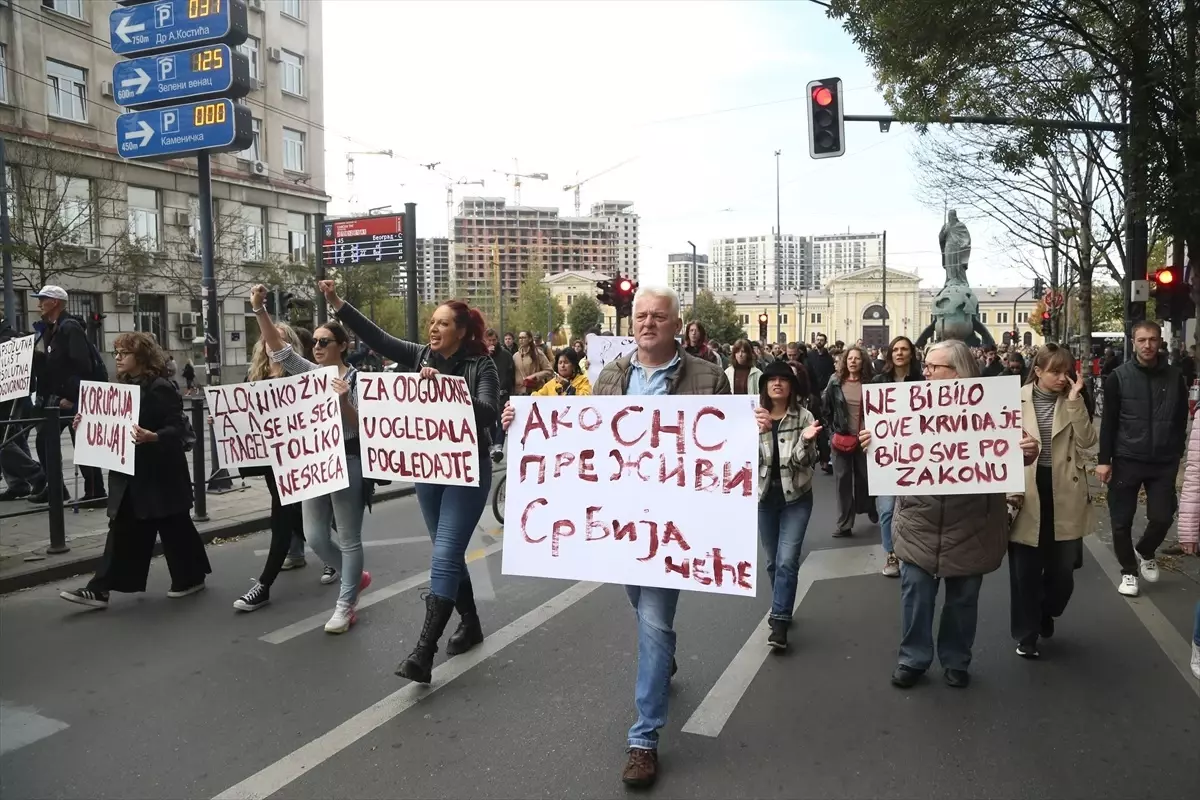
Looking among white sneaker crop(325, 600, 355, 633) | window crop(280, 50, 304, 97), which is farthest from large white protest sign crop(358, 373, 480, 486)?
window crop(280, 50, 304, 97)

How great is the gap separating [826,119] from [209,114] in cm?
779

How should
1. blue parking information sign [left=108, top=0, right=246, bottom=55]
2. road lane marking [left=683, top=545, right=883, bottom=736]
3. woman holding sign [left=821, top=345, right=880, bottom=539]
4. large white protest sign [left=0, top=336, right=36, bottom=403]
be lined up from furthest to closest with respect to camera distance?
blue parking information sign [left=108, top=0, right=246, bottom=55], woman holding sign [left=821, top=345, right=880, bottom=539], large white protest sign [left=0, top=336, right=36, bottom=403], road lane marking [left=683, top=545, right=883, bottom=736]

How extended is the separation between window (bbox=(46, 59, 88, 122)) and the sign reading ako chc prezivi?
35.4ft

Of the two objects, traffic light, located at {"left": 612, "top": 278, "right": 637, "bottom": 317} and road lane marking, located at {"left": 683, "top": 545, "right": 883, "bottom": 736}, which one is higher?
traffic light, located at {"left": 612, "top": 278, "right": 637, "bottom": 317}

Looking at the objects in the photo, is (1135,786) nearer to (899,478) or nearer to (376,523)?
(899,478)

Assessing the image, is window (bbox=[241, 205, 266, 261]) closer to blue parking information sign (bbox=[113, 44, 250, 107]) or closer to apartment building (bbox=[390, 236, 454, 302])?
blue parking information sign (bbox=[113, 44, 250, 107])

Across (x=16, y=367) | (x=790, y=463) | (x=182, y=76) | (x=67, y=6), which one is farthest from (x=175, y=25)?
(x=67, y=6)

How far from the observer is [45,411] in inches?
305

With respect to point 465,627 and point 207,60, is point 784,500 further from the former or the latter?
point 207,60

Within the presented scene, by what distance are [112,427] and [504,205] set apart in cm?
11509

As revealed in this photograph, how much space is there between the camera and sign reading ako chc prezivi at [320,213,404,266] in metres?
23.6

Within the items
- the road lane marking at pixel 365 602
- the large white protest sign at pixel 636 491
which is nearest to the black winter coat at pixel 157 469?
the road lane marking at pixel 365 602

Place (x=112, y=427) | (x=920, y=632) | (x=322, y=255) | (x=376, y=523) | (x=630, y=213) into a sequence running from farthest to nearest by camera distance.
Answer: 1. (x=630, y=213)
2. (x=322, y=255)
3. (x=376, y=523)
4. (x=112, y=427)
5. (x=920, y=632)

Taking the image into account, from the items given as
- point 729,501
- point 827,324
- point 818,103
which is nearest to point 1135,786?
point 729,501
